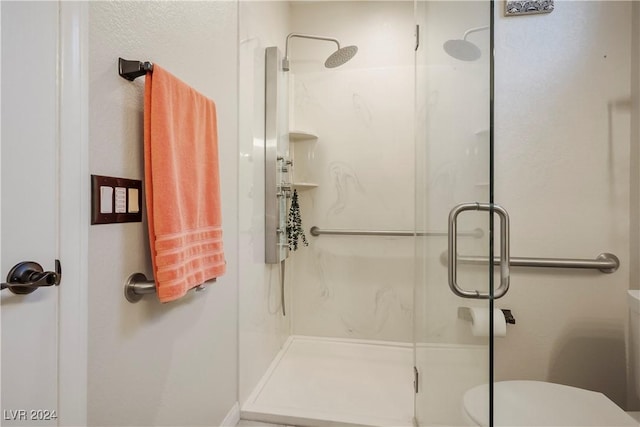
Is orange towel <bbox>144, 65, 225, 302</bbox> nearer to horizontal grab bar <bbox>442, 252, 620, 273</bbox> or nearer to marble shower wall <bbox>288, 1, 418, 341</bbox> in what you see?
marble shower wall <bbox>288, 1, 418, 341</bbox>

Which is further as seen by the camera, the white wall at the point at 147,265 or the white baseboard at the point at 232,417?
the white baseboard at the point at 232,417

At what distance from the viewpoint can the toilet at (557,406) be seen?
98cm

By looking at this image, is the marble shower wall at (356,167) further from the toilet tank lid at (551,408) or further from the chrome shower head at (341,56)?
the toilet tank lid at (551,408)

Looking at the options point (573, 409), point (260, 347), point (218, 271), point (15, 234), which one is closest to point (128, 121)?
point (15, 234)

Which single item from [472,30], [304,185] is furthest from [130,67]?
[304,185]

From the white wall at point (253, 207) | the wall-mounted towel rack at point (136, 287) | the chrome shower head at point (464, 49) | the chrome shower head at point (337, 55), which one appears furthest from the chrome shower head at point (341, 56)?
the wall-mounted towel rack at point (136, 287)

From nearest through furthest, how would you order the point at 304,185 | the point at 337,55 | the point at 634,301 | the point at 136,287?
the point at 136,287
the point at 634,301
the point at 337,55
the point at 304,185

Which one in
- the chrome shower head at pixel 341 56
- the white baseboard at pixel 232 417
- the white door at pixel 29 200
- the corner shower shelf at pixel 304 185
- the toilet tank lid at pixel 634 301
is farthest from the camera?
the corner shower shelf at pixel 304 185

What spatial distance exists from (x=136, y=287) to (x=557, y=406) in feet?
4.77

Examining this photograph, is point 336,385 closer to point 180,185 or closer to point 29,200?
point 180,185

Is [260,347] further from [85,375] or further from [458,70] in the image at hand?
[458,70]

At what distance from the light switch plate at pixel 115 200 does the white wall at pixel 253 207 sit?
612mm

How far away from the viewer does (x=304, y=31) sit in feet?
7.30

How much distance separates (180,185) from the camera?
88cm
